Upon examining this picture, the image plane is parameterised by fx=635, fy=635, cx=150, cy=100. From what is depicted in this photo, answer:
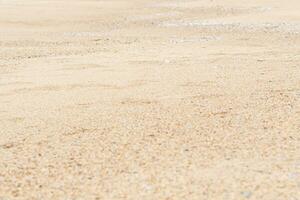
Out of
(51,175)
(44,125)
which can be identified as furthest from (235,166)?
(44,125)

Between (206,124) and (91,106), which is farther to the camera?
(91,106)

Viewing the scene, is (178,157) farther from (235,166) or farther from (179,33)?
(179,33)

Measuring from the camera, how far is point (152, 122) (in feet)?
20.4

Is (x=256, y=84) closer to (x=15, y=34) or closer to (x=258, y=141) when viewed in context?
(x=258, y=141)

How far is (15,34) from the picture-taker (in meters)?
17.9

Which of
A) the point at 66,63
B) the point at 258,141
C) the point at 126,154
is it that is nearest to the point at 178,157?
the point at 126,154

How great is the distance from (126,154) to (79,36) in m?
12.6

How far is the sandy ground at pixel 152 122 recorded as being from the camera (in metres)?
4.57

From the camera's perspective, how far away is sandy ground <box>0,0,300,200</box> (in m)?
4.57

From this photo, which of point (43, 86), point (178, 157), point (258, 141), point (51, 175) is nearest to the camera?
point (51, 175)

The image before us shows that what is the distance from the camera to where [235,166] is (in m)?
4.86

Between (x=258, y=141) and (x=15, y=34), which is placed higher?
(x=258, y=141)

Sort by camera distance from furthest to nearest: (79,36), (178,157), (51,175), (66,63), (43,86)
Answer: (79,36) → (66,63) → (43,86) → (178,157) → (51,175)

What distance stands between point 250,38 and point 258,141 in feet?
33.6
